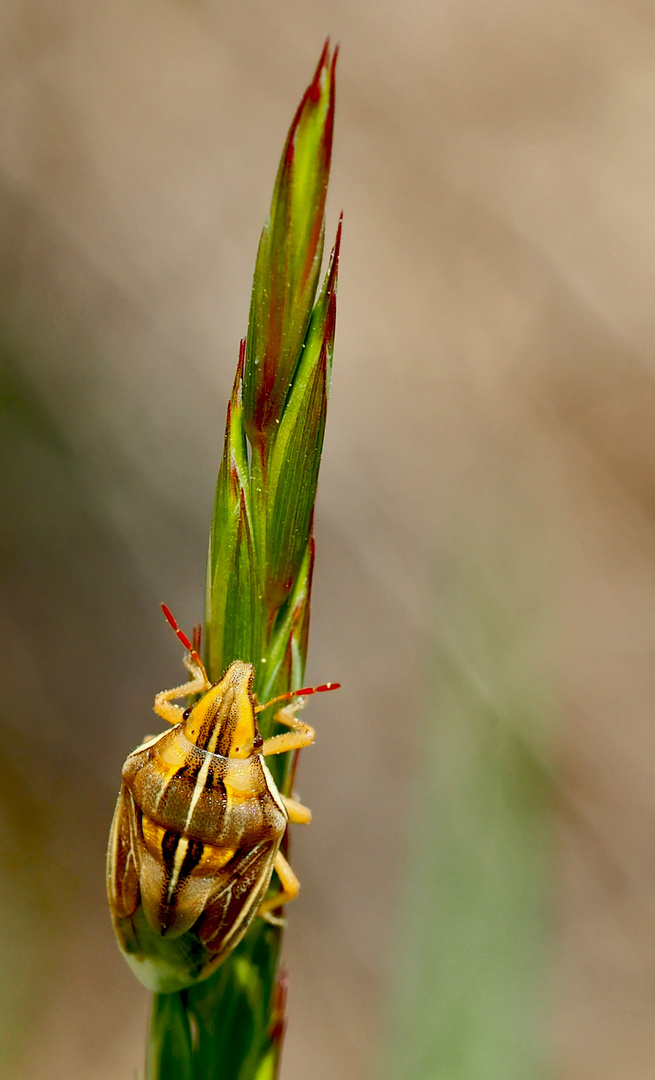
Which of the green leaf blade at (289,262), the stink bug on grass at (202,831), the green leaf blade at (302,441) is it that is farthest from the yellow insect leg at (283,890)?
the green leaf blade at (289,262)

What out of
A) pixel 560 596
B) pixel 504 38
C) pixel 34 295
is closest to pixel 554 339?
pixel 560 596

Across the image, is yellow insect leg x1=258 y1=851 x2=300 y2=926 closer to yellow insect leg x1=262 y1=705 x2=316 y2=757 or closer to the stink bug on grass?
the stink bug on grass

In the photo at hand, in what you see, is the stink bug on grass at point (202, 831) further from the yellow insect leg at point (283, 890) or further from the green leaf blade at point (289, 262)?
the green leaf blade at point (289, 262)

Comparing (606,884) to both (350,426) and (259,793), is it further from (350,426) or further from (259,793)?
(259,793)

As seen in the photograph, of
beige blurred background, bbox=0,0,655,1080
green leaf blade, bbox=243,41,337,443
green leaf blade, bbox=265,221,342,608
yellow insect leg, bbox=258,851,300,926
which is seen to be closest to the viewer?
green leaf blade, bbox=243,41,337,443

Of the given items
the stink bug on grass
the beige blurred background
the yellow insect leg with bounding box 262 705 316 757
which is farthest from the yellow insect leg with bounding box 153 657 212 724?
the beige blurred background

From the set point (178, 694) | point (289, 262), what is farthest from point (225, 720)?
point (289, 262)
